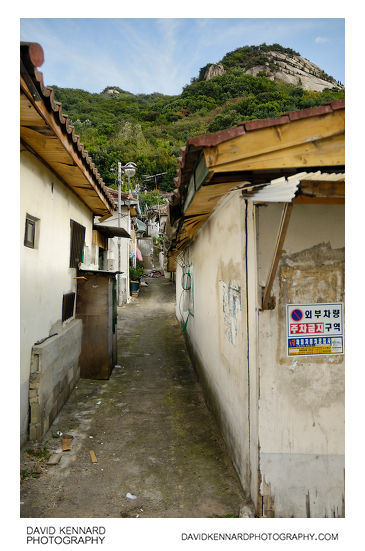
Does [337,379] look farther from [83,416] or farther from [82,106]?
[82,106]

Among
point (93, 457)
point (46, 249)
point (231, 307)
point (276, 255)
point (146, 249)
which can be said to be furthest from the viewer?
point (146, 249)

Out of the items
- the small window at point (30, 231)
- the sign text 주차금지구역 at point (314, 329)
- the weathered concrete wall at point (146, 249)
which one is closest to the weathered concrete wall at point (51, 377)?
the small window at point (30, 231)

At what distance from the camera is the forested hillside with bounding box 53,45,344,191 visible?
42.8 m

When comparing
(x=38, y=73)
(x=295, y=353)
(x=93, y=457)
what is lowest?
(x=93, y=457)

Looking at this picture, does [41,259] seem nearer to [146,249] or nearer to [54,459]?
[54,459]

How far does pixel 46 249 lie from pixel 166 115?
61.0 meters

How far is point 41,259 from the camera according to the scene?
16.8ft

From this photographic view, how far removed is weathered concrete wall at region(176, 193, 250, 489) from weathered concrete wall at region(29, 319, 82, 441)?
2581 mm

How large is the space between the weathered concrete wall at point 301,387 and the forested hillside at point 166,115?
3699cm

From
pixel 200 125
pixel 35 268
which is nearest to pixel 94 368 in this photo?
pixel 35 268

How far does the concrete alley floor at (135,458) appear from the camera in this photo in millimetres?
3482

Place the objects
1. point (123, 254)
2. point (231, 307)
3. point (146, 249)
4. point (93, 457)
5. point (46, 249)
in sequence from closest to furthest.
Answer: point (231, 307) < point (93, 457) < point (46, 249) < point (123, 254) < point (146, 249)
